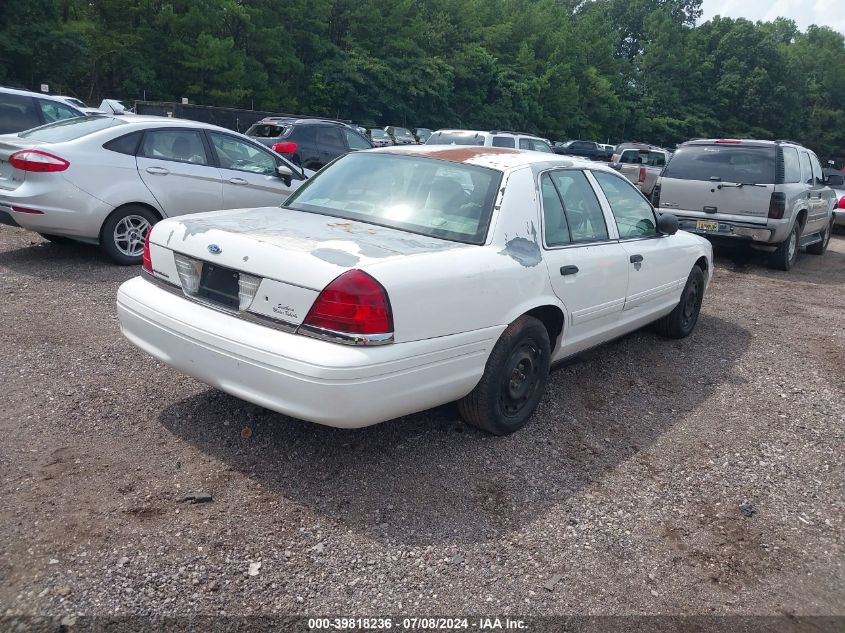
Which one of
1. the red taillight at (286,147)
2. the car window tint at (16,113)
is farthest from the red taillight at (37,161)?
the red taillight at (286,147)

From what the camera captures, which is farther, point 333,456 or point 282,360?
point 333,456

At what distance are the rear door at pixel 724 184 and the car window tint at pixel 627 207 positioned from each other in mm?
4880

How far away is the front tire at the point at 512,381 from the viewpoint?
388 centimetres

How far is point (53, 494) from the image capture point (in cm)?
323

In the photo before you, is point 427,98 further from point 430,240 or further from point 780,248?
point 430,240

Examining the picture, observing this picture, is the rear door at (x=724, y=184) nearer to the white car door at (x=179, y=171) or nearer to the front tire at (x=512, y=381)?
the white car door at (x=179, y=171)

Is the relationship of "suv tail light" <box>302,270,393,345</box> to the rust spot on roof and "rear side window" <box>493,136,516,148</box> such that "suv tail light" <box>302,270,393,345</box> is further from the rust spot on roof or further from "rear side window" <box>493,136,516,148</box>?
"rear side window" <box>493,136,516,148</box>

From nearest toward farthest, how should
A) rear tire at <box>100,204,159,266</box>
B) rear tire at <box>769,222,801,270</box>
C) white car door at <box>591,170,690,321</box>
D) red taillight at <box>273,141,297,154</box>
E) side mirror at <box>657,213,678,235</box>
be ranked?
1. white car door at <box>591,170,690,321</box>
2. side mirror at <box>657,213,678,235</box>
3. rear tire at <box>100,204,159,266</box>
4. rear tire at <box>769,222,801,270</box>
5. red taillight at <box>273,141,297,154</box>

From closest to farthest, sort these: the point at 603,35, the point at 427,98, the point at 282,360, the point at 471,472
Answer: the point at 282,360, the point at 471,472, the point at 427,98, the point at 603,35

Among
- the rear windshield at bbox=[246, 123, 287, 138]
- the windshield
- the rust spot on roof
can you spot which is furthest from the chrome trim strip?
the rear windshield at bbox=[246, 123, 287, 138]

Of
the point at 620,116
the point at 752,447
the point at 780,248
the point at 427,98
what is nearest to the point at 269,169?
the point at 752,447

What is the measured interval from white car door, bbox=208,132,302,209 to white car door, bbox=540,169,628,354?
13.9 ft

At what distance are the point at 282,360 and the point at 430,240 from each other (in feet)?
3.64

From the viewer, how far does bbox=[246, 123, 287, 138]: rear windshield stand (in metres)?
14.7
